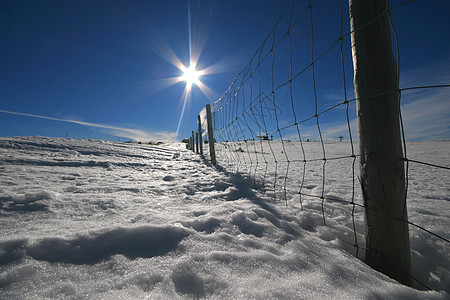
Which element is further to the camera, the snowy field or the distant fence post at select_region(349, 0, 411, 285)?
the distant fence post at select_region(349, 0, 411, 285)

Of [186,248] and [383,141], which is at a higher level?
[383,141]

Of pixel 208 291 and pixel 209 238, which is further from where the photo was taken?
pixel 209 238

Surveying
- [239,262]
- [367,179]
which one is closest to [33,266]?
[239,262]

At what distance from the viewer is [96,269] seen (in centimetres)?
80

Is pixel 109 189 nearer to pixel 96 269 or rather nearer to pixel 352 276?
pixel 96 269

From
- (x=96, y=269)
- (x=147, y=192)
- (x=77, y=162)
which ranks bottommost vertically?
(x=96, y=269)

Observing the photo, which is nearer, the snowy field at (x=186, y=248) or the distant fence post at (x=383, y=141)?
the snowy field at (x=186, y=248)

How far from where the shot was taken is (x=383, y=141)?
102cm

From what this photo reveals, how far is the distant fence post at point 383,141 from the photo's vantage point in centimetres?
100

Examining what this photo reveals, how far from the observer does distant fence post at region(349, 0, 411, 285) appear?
1.00 m

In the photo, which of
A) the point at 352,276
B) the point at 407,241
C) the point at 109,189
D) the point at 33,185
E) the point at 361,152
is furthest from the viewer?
the point at 109,189

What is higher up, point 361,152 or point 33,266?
point 361,152

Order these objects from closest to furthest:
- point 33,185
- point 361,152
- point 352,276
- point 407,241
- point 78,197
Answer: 1. point 352,276
2. point 407,241
3. point 361,152
4. point 78,197
5. point 33,185

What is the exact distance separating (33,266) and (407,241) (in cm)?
179
